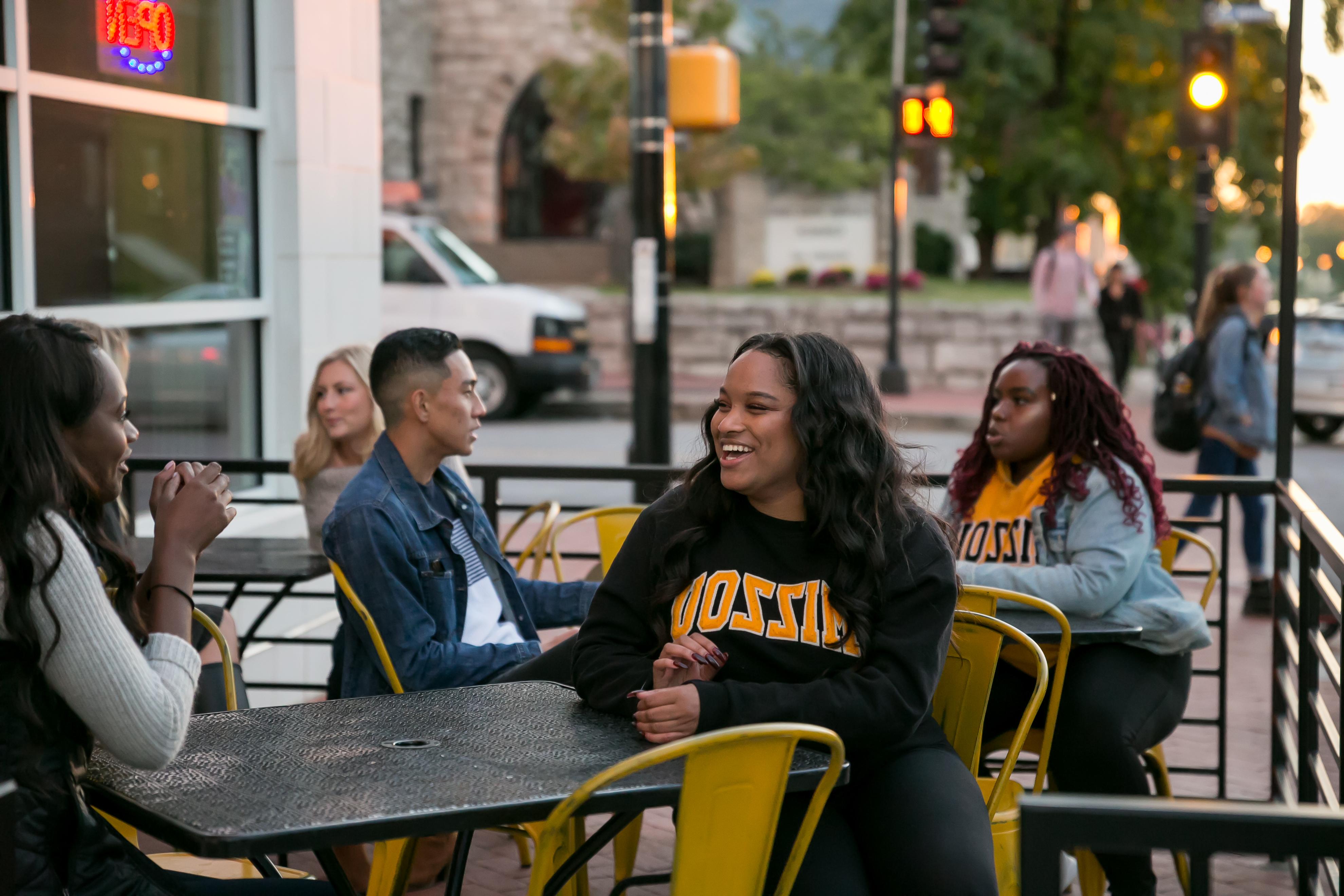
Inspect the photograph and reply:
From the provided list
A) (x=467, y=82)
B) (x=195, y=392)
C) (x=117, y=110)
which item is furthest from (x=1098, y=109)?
(x=117, y=110)

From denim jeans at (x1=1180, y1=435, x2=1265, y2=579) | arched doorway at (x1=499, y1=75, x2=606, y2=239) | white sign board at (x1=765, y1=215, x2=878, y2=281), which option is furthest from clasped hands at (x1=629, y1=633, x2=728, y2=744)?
arched doorway at (x1=499, y1=75, x2=606, y2=239)

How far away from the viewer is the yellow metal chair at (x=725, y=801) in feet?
7.29

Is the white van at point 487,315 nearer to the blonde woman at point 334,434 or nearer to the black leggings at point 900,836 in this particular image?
the blonde woman at point 334,434

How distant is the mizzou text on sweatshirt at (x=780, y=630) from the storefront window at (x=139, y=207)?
121 inches

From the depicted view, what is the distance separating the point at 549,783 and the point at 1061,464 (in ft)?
7.04

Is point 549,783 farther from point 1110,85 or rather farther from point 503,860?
point 1110,85

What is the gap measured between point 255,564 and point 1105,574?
241cm

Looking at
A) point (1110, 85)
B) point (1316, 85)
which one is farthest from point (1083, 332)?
point (1316, 85)

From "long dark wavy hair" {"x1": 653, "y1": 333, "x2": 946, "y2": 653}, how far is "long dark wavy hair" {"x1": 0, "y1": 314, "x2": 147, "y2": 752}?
107 cm

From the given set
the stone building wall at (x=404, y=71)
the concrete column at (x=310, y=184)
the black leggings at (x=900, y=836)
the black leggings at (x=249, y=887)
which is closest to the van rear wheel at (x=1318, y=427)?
the concrete column at (x=310, y=184)

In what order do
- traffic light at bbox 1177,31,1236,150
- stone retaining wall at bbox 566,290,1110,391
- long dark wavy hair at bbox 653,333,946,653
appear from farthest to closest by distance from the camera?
stone retaining wall at bbox 566,290,1110,391, traffic light at bbox 1177,31,1236,150, long dark wavy hair at bbox 653,333,946,653

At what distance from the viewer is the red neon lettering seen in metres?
5.50

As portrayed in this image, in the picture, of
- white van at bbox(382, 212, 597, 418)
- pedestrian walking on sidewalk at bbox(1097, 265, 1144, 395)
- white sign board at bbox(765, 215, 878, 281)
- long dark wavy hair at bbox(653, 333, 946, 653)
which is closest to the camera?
long dark wavy hair at bbox(653, 333, 946, 653)

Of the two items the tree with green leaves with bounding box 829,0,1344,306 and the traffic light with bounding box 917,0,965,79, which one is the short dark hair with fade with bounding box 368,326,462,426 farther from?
the tree with green leaves with bounding box 829,0,1344,306
